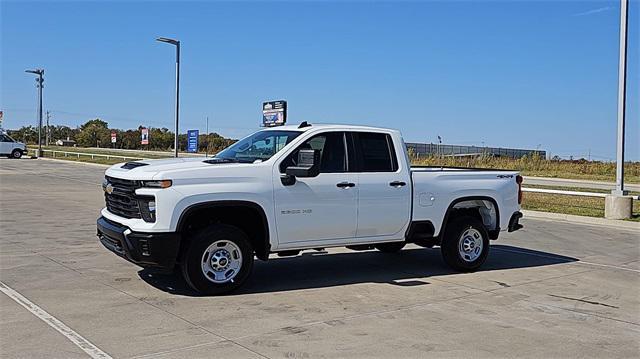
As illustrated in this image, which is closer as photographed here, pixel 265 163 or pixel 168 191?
pixel 168 191

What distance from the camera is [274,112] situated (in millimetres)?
24656

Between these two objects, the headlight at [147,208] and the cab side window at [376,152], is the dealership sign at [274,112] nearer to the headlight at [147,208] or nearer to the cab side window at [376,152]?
the cab side window at [376,152]

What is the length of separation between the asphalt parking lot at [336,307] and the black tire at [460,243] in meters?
0.18

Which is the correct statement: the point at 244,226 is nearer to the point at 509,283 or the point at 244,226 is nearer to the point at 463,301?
the point at 463,301

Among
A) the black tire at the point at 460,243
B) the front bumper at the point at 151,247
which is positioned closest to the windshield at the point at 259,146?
the front bumper at the point at 151,247

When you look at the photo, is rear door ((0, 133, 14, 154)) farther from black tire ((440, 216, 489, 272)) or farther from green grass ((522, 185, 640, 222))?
black tire ((440, 216, 489, 272))

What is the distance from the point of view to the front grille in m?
7.53

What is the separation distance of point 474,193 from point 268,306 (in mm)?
3937

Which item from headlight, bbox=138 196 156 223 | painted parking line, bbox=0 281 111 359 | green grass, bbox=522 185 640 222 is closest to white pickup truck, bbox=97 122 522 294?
headlight, bbox=138 196 156 223

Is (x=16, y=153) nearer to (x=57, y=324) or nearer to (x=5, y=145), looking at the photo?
(x=5, y=145)

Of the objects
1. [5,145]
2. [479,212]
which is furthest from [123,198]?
[5,145]

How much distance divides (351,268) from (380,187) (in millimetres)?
1606

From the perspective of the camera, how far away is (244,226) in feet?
26.7

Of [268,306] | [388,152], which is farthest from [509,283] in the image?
[268,306]
